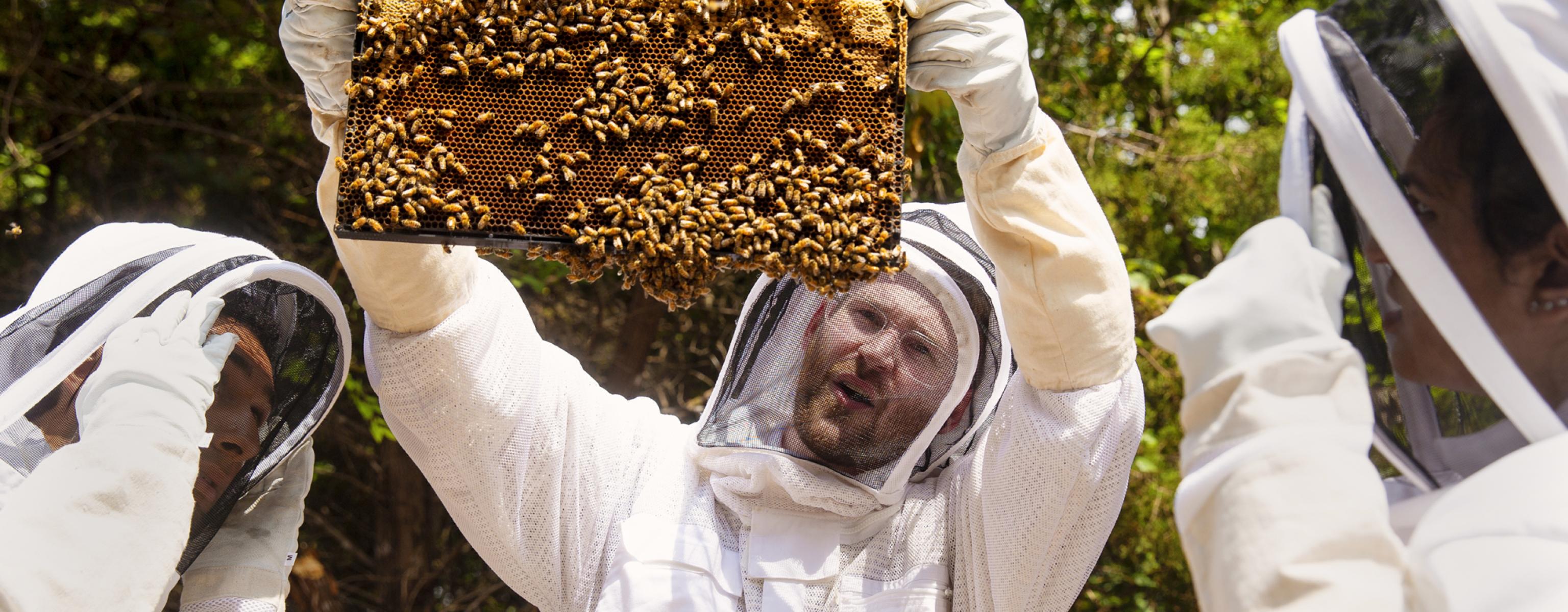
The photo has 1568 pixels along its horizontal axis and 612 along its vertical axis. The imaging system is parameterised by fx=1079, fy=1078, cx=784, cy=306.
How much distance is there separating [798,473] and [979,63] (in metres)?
1.06

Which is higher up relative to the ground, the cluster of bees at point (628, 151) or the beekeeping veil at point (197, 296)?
the cluster of bees at point (628, 151)

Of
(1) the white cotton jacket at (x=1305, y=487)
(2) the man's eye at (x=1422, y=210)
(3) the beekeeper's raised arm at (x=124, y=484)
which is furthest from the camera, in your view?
(3) the beekeeper's raised arm at (x=124, y=484)

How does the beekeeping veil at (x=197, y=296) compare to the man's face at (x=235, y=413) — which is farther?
the man's face at (x=235, y=413)

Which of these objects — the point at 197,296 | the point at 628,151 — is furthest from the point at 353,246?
the point at 628,151

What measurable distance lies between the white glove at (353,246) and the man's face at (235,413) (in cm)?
26

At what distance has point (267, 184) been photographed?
576cm

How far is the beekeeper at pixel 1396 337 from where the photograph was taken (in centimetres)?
135

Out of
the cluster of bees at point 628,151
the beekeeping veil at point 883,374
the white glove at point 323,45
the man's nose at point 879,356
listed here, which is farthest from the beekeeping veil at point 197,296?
the man's nose at point 879,356

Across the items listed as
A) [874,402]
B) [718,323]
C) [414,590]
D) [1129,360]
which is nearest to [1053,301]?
[1129,360]

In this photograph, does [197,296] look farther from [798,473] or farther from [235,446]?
[798,473]

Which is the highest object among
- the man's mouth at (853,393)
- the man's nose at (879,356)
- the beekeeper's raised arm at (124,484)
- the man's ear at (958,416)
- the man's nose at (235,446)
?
the beekeeper's raised arm at (124,484)

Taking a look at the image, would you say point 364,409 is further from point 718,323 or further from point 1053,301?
point 1053,301

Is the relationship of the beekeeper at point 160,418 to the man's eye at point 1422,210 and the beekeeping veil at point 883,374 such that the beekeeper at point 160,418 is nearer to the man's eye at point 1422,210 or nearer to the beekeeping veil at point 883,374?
the beekeeping veil at point 883,374

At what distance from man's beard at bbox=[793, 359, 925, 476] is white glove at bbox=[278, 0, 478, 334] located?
87 centimetres
